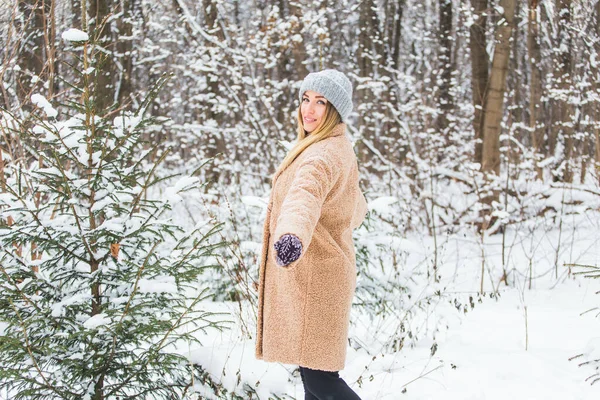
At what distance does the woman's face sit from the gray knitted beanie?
0.04 meters

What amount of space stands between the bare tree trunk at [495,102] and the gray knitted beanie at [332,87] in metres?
6.58

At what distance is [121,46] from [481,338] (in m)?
8.93

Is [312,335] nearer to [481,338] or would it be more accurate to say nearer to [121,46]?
[481,338]

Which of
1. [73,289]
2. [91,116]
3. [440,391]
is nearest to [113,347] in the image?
[73,289]

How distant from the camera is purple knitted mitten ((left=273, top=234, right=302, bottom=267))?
1758 millimetres

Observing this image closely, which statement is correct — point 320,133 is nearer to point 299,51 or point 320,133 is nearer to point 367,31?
point 299,51

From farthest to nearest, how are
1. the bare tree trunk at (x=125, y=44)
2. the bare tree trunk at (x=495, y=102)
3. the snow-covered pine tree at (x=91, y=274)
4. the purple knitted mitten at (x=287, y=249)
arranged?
the bare tree trunk at (x=125, y=44) < the bare tree trunk at (x=495, y=102) < the snow-covered pine tree at (x=91, y=274) < the purple knitted mitten at (x=287, y=249)

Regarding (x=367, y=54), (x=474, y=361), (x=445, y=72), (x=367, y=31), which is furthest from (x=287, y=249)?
(x=445, y=72)

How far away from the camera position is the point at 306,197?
195cm

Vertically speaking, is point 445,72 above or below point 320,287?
above

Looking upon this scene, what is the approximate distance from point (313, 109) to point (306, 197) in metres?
0.61

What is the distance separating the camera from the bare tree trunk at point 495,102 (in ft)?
27.7

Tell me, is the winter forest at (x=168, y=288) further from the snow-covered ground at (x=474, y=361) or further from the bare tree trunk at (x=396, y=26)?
the bare tree trunk at (x=396, y=26)

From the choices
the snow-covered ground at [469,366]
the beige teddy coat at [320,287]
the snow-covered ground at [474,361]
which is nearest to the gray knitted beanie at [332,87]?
the beige teddy coat at [320,287]
